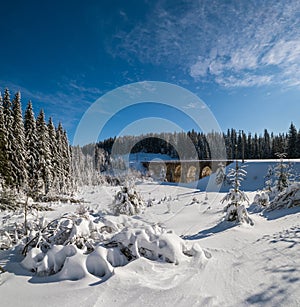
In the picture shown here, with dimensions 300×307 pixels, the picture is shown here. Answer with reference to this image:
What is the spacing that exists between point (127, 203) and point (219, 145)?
58.6m

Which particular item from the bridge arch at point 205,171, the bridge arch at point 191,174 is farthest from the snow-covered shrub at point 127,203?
the bridge arch at point 191,174

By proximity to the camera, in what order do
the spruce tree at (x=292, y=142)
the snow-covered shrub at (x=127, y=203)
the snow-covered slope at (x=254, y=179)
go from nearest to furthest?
the snow-covered shrub at (x=127, y=203)
the snow-covered slope at (x=254, y=179)
the spruce tree at (x=292, y=142)

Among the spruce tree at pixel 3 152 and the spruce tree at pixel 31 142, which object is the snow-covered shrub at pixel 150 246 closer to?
the spruce tree at pixel 3 152

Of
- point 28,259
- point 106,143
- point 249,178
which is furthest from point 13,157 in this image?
point 106,143

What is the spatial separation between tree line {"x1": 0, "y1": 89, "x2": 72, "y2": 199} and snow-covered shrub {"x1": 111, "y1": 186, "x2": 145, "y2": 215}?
9.58 meters

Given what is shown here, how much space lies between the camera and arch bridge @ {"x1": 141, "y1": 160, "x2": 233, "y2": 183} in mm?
31250

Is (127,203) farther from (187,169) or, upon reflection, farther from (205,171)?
(187,169)

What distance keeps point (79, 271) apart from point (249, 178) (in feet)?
82.1

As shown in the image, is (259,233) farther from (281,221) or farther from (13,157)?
(13,157)

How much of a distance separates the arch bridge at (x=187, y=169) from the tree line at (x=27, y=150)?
1861cm

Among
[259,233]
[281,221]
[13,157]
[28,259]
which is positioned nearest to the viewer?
[28,259]

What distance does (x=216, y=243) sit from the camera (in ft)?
13.8

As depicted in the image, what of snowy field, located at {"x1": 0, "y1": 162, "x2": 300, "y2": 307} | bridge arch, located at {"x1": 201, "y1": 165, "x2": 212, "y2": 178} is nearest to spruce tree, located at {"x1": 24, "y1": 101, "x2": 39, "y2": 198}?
snowy field, located at {"x1": 0, "y1": 162, "x2": 300, "y2": 307}

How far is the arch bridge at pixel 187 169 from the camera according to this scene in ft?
103
